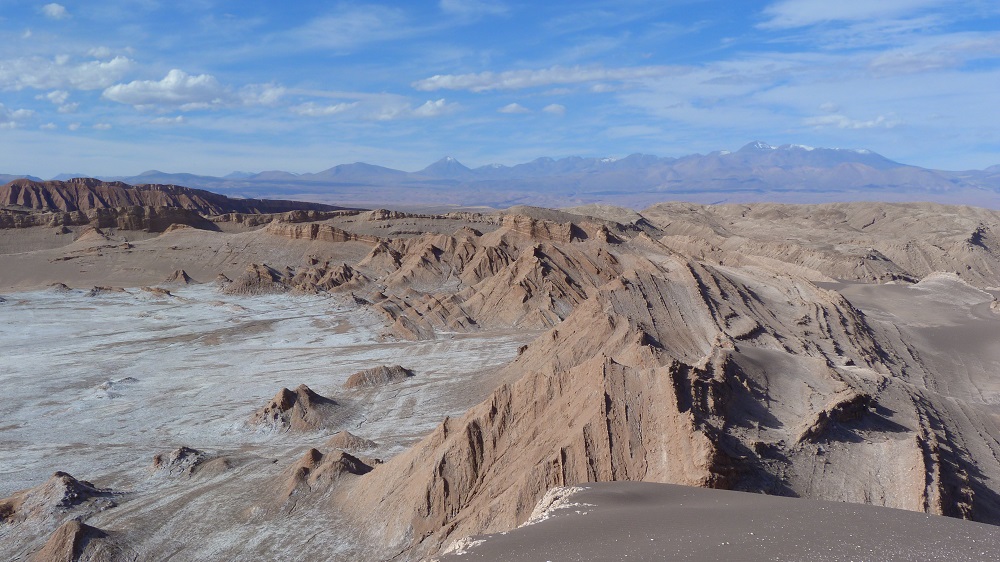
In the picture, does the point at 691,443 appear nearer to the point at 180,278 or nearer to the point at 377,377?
the point at 377,377

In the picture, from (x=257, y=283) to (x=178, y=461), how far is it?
1369 inches

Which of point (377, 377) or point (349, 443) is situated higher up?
point (377, 377)

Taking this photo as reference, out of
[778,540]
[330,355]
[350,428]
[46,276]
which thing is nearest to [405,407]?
[350,428]

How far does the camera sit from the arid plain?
13.9 metres

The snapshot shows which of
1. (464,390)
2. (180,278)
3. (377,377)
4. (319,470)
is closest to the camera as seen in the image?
(319,470)

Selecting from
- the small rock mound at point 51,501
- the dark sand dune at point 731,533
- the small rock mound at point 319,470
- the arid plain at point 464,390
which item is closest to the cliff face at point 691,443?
the arid plain at point 464,390

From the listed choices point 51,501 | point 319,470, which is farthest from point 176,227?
point 319,470

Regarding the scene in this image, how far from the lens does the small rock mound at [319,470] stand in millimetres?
17484

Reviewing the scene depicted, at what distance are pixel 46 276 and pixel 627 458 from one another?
191ft

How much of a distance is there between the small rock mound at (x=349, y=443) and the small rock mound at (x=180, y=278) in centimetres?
Result: 3961

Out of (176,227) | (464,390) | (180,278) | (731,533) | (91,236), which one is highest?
(176,227)

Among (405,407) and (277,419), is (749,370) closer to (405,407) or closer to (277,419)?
(405,407)

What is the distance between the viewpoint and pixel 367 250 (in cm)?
6206

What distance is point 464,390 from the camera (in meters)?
27.5
